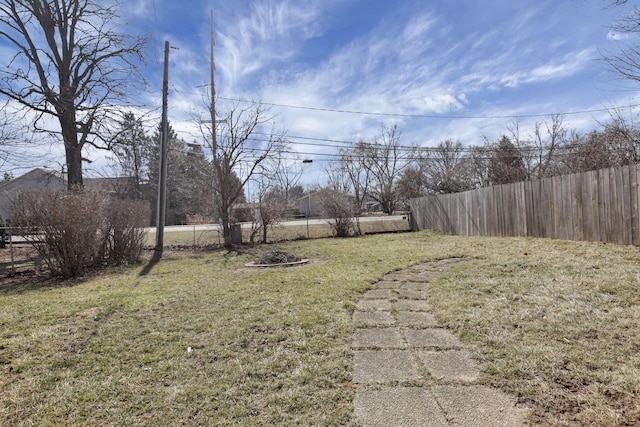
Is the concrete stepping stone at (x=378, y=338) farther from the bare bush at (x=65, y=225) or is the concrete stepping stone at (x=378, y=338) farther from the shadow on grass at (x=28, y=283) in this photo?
the bare bush at (x=65, y=225)

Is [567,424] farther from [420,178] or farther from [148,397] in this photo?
[420,178]

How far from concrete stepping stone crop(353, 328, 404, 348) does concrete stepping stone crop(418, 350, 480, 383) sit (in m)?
0.27

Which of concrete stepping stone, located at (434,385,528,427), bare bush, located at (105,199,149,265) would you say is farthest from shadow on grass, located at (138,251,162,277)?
concrete stepping stone, located at (434,385,528,427)

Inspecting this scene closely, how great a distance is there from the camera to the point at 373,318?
3254 mm

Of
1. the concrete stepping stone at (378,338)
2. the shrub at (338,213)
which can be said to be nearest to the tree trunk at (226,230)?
the shrub at (338,213)

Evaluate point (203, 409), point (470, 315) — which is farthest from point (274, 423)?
point (470, 315)

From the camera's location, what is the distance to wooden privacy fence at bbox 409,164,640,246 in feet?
19.2

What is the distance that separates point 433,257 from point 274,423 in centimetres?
581

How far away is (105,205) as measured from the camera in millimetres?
7012

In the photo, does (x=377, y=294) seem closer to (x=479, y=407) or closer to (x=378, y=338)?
(x=378, y=338)

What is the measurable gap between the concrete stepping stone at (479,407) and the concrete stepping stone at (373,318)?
3.93ft

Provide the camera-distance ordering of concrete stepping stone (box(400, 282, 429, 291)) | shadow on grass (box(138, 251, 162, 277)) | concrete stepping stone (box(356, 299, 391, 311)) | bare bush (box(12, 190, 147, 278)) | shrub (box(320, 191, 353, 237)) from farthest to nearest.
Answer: shrub (box(320, 191, 353, 237))
shadow on grass (box(138, 251, 162, 277))
bare bush (box(12, 190, 147, 278))
concrete stepping stone (box(400, 282, 429, 291))
concrete stepping stone (box(356, 299, 391, 311))

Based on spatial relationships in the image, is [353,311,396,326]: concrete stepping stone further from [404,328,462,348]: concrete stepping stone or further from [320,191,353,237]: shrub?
[320,191,353,237]: shrub

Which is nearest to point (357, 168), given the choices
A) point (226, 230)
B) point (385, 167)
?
point (385, 167)
